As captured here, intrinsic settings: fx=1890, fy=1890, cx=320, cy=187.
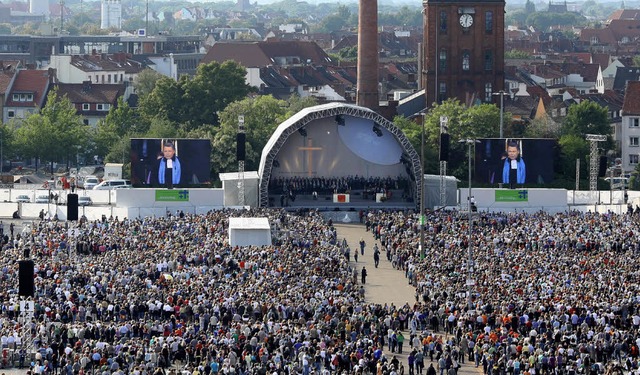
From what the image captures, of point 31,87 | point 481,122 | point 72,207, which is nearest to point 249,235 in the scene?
point 72,207

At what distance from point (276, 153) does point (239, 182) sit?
2.34 meters

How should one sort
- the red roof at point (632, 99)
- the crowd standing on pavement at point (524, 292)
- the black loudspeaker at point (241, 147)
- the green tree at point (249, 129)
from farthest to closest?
1. the red roof at point (632, 99)
2. the green tree at point (249, 129)
3. the black loudspeaker at point (241, 147)
4. the crowd standing on pavement at point (524, 292)

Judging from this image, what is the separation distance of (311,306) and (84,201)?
34913 mm

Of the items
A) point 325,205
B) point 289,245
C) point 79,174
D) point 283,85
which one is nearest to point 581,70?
point 283,85

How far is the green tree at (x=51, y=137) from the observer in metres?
118

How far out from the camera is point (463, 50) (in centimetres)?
12375

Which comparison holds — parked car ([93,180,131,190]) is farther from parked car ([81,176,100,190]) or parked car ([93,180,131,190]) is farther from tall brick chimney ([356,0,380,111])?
tall brick chimney ([356,0,380,111])

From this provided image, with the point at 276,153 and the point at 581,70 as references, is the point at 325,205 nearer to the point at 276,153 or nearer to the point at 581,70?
the point at 276,153

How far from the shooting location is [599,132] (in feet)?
401

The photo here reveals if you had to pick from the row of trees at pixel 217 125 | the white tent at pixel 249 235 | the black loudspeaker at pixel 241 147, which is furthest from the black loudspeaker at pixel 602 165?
the white tent at pixel 249 235

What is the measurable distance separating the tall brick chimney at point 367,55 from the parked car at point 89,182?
18434 mm

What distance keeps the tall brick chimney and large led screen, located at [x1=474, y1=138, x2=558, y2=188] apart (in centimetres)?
2463

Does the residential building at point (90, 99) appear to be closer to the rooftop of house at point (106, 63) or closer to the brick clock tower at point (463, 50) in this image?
the rooftop of house at point (106, 63)

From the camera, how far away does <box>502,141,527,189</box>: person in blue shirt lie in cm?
9125
